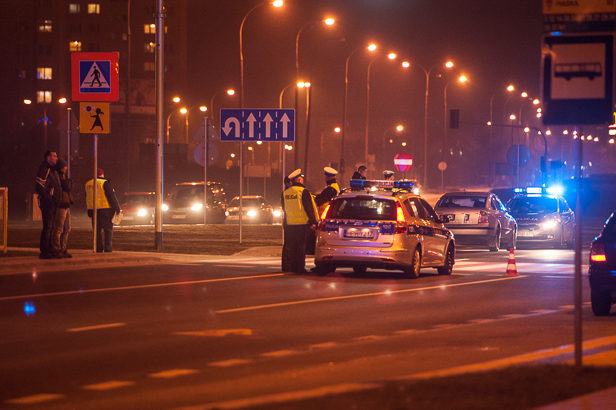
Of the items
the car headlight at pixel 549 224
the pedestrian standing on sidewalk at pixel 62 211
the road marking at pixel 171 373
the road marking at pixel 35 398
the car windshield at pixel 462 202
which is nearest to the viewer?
the road marking at pixel 35 398

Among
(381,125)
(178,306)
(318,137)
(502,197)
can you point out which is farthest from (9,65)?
(178,306)

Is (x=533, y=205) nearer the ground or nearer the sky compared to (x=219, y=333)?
nearer the sky

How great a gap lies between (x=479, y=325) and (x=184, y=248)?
14031 mm

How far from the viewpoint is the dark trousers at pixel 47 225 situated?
1881 centimetres

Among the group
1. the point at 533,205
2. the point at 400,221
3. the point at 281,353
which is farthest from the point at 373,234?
the point at 533,205

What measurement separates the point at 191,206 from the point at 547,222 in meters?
15.9

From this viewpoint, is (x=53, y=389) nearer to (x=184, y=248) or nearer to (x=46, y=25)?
(x=184, y=248)

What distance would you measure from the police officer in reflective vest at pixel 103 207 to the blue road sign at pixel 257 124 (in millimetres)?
4245

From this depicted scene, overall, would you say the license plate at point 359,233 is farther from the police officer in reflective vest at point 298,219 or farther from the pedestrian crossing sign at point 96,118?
the pedestrian crossing sign at point 96,118

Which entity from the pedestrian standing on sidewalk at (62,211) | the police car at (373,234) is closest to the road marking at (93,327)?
the police car at (373,234)

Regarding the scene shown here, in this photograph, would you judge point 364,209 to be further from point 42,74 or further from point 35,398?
point 42,74

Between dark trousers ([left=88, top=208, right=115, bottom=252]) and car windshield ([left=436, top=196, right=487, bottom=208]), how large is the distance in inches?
392

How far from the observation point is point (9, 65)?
416ft

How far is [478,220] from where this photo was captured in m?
26.1
